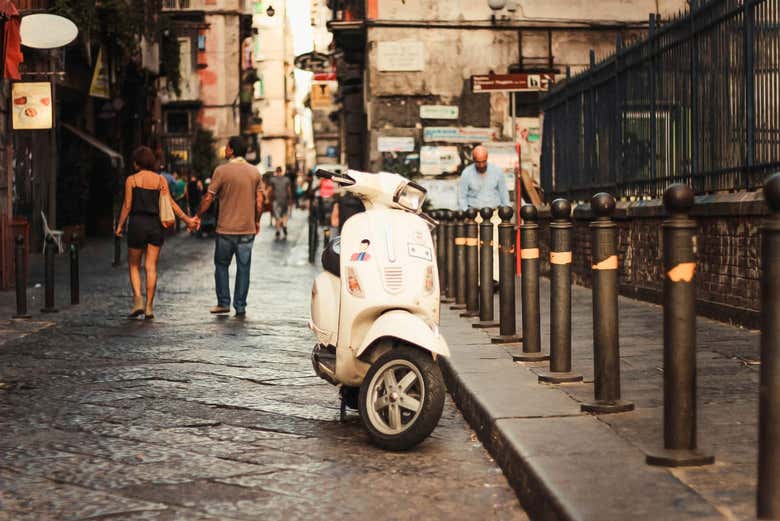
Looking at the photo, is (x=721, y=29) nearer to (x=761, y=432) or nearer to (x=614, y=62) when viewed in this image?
(x=614, y=62)

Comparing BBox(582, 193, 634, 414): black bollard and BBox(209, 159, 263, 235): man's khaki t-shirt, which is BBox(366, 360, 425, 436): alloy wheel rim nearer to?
BBox(582, 193, 634, 414): black bollard

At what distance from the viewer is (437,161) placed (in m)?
21.8

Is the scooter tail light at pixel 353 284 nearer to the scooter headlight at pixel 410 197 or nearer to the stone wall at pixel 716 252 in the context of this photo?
the scooter headlight at pixel 410 197

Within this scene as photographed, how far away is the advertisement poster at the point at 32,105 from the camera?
51.3 feet

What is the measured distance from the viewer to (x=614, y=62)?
12.6 m

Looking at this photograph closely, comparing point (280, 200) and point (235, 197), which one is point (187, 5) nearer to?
point (280, 200)

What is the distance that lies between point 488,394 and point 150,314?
6298 mm

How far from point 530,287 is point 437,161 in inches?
575

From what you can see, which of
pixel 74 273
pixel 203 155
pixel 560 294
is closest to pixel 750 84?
pixel 560 294

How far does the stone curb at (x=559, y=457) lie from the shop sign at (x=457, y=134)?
15000 mm

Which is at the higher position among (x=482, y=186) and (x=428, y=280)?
(x=482, y=186)

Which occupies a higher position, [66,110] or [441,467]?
[66,110]

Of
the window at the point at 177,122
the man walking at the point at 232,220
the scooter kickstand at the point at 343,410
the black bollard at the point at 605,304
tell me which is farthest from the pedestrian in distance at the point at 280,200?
the black bollard at the point at 605,304

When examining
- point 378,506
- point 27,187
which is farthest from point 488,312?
point 27,187
